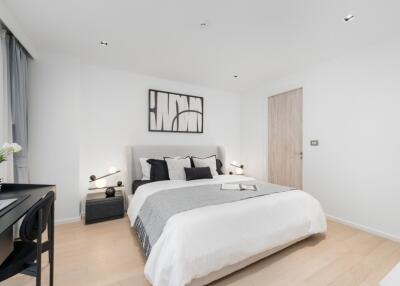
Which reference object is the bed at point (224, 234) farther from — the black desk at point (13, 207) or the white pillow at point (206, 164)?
the white pillow at point (206, 164)

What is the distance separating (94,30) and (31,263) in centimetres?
238

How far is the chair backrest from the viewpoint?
1150mm

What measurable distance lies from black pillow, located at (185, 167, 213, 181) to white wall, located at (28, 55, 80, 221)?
173 cm

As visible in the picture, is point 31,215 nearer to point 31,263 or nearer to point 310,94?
point 31,263

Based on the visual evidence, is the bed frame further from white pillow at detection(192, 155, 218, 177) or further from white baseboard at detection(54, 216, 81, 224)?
white baseboard at detection(54, 216, 81, 224)

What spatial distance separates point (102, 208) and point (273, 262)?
2.42 m

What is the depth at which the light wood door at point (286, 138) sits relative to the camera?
3449mm

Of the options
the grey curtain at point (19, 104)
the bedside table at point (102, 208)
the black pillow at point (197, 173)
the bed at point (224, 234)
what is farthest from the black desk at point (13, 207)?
the black pillow at point (197, 173)

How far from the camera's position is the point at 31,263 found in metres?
1.26

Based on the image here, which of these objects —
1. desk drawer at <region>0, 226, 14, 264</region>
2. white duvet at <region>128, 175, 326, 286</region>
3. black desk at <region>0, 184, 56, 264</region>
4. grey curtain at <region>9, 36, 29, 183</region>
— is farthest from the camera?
grey curtain at <region>9, 36, 29, 183</region>

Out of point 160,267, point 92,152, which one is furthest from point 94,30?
point 160,267

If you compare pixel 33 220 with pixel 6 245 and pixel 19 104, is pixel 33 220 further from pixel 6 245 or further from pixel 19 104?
pixel 19 104

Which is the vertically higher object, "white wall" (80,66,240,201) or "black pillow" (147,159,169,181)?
"white wall" (80,66,240,201)

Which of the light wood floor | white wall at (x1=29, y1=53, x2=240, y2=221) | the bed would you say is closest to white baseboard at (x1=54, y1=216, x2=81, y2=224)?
white wall at (x1=29, y1=53, x2=240, y2=221)
